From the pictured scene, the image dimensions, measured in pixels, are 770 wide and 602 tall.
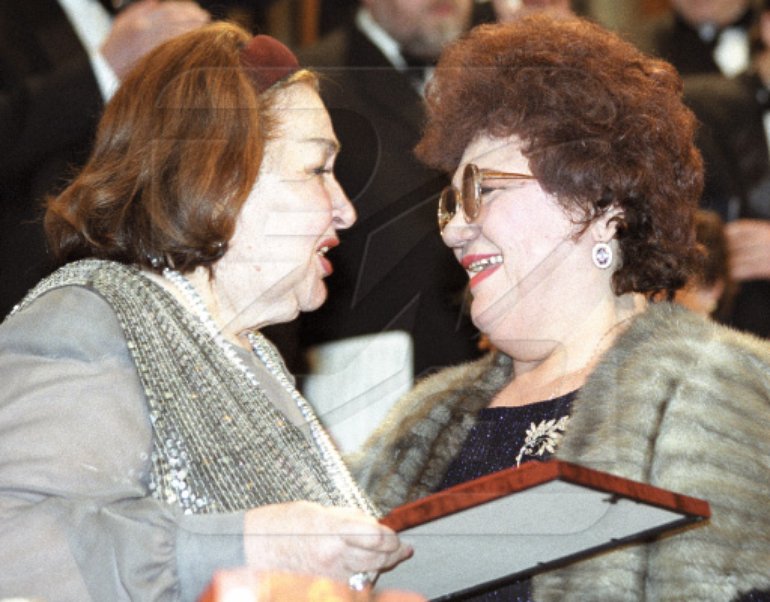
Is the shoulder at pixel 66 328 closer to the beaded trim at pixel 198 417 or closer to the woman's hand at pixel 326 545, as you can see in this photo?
the beaded trim at pixel 198 417

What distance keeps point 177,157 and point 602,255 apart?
0.64 meters

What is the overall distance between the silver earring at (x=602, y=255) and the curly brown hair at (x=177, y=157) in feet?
1.68

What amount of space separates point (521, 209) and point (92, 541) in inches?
30.4

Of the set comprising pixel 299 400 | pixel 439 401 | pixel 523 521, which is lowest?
pixel 439 401

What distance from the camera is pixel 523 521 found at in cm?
124

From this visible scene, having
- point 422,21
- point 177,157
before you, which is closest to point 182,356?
point 177,157

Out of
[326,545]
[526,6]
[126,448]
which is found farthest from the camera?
[526,6]

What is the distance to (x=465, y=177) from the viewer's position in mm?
1669

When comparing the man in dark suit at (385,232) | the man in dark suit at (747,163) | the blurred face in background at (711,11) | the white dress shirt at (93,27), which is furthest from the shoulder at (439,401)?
the blurred face in background at (711,11)

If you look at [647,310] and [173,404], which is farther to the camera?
[647,310]

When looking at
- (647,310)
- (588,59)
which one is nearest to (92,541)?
(647,310)

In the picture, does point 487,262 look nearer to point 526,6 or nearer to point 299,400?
point 299,400

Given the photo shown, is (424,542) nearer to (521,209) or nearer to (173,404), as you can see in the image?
(173,404)

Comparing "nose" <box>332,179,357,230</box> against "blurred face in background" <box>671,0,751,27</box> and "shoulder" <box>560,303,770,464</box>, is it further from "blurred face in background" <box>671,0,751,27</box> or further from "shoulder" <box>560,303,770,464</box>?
"blurred face in background" <box>671,0,751,27</box>
